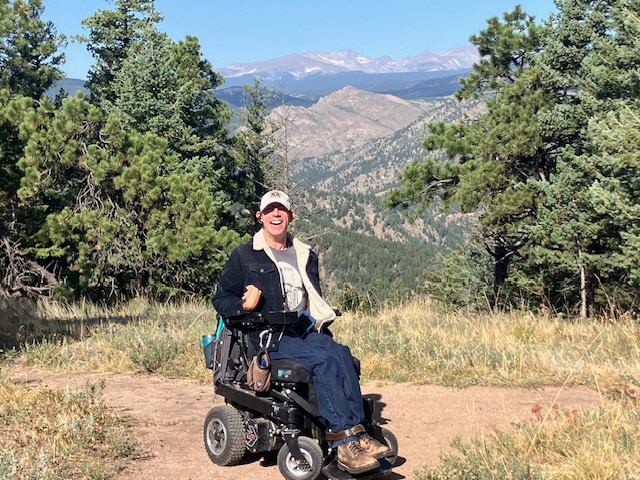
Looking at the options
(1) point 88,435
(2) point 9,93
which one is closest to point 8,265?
(2) point 9,93

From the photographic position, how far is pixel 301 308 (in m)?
4.46

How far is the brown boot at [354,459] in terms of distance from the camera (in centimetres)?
360

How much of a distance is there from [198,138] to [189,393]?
21863 mm

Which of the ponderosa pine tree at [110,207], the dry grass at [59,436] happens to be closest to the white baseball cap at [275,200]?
the dry grass at [59,436]

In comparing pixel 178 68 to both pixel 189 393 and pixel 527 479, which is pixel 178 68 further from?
pixel 527 479

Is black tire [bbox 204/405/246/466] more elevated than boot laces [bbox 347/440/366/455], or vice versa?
boot laces [bbox 347/440/366/455]

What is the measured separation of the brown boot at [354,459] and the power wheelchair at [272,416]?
8 centimetres

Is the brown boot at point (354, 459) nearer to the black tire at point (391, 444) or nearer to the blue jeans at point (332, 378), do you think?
the blue jeans at point (332, 378)

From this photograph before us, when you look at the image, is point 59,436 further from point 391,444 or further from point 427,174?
point 427,174

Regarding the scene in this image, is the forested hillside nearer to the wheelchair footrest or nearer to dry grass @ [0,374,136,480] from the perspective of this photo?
dry grass @ [0,374,136,480]

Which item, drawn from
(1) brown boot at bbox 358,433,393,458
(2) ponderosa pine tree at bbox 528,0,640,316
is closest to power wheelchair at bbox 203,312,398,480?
(1) brown boot at bbox 358,433,393,458

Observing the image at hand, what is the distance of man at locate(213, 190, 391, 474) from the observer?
3.71 meters

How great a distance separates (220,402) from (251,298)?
86.7 inches

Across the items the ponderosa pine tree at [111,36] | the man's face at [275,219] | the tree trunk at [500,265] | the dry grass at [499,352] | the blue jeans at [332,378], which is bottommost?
the tree trunk at [500,265]
